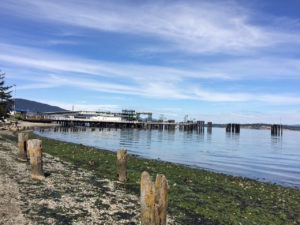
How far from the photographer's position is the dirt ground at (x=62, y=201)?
33.9 ft

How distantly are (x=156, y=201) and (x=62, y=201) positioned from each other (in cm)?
484

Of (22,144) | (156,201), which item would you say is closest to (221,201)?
(156,201)

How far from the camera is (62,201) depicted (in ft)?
40.4

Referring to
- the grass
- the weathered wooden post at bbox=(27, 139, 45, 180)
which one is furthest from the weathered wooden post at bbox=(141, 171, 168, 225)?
the weathered wooden post at bbox=(27, 139, 45, 180)

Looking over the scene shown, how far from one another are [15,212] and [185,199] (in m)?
7.91

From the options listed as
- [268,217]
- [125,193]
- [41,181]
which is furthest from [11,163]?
[268,217]

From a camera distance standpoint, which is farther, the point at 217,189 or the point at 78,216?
the point at 217,189

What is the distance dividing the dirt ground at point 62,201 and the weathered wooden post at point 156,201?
187 cm

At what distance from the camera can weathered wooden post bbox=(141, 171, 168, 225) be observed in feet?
29.9

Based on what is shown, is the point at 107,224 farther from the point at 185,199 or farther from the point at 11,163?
the point at 11,163

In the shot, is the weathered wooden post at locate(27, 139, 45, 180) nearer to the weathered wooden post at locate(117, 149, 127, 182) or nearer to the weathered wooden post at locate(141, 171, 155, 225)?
the weathered wooden post at locate(117, 149, 127, 182)

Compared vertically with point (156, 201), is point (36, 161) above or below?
above

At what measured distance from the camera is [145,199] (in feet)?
30.5

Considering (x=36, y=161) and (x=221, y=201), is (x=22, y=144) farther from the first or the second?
(x=221, y=201)
